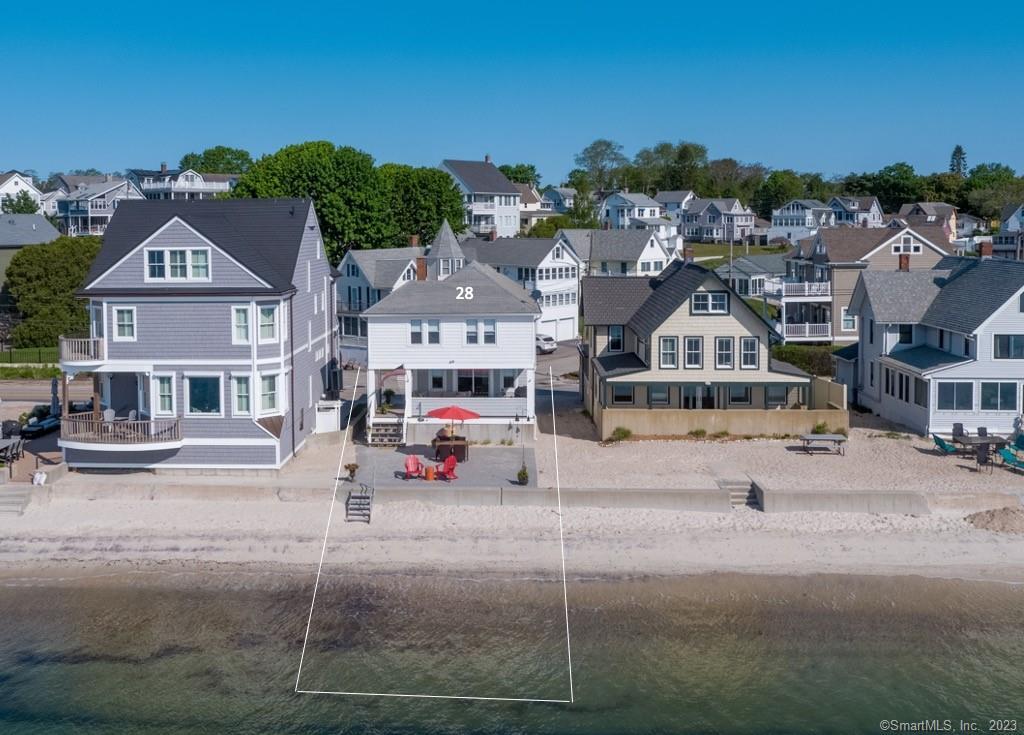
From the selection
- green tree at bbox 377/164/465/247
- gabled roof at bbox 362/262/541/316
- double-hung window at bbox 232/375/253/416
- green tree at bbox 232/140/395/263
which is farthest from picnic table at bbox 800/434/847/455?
green tree at bbox 377/164/465/247

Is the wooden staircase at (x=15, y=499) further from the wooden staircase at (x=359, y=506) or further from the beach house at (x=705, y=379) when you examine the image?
the beach house at (x=705, y=379)

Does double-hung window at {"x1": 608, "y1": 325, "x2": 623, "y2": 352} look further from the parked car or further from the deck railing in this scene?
the parked car

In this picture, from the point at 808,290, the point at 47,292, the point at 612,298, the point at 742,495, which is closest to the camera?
the point at 742,495

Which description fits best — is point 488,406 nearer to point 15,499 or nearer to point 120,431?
point 120,431

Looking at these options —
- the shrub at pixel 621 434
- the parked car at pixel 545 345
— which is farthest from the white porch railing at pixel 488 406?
the parked car at pixel 545 345

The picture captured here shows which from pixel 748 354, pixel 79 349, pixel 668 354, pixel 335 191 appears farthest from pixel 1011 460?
pixel 335 191

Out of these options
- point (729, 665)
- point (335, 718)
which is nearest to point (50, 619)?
point (335, 718)
